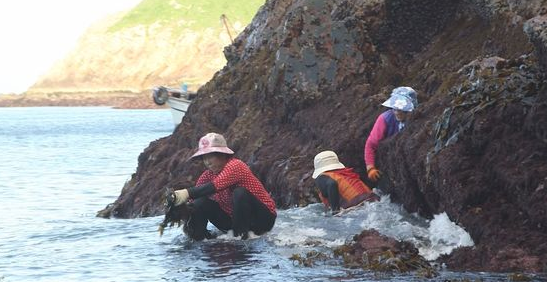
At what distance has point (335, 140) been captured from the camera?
58.5 feet

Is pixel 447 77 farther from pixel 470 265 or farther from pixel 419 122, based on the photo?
pixel 470 265

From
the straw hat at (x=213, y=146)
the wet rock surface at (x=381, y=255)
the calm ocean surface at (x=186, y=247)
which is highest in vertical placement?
the straw hat at (x=213, y=146)

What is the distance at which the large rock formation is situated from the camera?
11.5 meters

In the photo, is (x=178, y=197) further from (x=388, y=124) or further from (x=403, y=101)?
(x=403, y=101)

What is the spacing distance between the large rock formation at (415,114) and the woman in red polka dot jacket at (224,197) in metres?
1.84

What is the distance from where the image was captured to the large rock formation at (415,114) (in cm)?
1150

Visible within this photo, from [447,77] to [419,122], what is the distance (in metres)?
2.11

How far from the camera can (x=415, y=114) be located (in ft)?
49.4

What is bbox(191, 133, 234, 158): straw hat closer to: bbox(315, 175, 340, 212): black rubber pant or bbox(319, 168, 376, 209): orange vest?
bbox(315, 175, 340, 212): black rubber pant

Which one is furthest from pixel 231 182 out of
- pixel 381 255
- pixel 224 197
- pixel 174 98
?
pixel 174 98

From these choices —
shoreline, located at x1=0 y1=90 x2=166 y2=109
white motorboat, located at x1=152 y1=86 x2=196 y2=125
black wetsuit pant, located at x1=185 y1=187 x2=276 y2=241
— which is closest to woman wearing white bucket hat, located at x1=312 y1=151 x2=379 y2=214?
black wetsuit pant, located at x1=185 y1=187 x2=276 y2=241

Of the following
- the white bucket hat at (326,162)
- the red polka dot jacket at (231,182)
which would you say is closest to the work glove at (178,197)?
the red polka dot jacket at (231,182)

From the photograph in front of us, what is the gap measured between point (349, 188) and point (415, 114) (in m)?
1.37

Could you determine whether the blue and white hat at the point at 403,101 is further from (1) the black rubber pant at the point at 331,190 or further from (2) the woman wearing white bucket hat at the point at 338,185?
(1) the black rubber pant at the point at 331,190
